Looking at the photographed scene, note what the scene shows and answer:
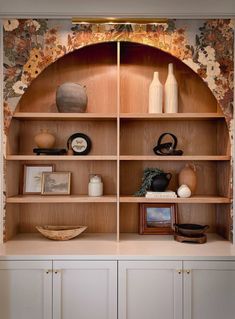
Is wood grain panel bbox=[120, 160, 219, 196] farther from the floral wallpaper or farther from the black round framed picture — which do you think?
the floral wallpaper

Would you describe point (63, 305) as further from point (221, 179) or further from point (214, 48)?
point (214, 48)

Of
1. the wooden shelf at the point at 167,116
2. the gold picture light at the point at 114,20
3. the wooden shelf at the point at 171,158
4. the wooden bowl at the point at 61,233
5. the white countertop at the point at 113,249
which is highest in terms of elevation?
the gold picture light at the point at 114,20

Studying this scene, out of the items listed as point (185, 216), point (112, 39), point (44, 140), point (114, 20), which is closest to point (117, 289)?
point (185, 216)

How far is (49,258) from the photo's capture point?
217 centimetres

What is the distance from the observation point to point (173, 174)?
281cm

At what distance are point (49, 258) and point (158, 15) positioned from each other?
1782 millimetres

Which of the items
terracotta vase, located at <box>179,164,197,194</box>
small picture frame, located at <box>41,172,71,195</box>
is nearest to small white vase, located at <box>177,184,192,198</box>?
terracotta vase, located at <box>179,164,197,194</box>

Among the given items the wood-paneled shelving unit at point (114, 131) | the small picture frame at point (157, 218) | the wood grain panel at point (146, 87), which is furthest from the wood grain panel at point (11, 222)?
the wood grain panel at point (146, 87)

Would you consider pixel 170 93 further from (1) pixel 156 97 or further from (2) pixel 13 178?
(2) pixel 13 178

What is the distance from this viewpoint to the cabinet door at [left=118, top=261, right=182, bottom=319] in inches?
85.7

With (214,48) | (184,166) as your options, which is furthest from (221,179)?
(214,48)

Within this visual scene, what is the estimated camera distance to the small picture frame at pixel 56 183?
273cm

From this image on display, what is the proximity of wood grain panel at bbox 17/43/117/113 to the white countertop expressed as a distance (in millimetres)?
1032

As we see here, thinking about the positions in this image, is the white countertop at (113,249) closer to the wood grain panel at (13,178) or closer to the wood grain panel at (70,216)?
the wood grain panel at (70,216)
